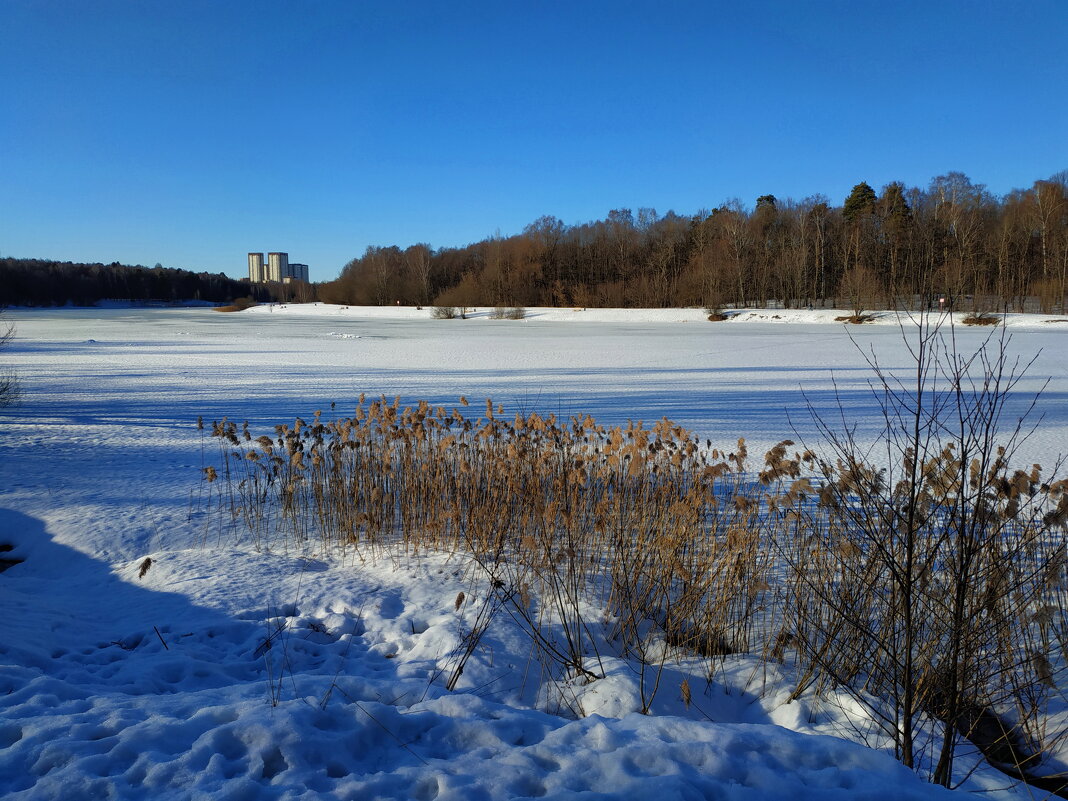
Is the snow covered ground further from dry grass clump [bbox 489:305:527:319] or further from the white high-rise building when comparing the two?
the white high-rise building

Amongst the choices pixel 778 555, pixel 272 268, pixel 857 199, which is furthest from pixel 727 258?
pixel 272 268

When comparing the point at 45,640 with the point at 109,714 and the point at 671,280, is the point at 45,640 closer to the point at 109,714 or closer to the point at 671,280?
the point at 109,714

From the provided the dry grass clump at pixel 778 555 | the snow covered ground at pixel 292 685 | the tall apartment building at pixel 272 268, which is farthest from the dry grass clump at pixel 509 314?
the tall apartment building at pixel 272 268

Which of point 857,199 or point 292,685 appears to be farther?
point 857,199

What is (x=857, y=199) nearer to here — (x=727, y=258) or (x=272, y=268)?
(x=727, y=258)

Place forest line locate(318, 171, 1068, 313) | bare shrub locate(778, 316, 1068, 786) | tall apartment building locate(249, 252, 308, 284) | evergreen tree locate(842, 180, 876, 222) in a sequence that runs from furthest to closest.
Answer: tall apartment building locate(249, 252, 308, 284) → evergreen tree locate(842, 180, 876, 222) → forest line locate(318, 171, 1068, 313) → bare shrub locate(778, 316, 1068, 786)

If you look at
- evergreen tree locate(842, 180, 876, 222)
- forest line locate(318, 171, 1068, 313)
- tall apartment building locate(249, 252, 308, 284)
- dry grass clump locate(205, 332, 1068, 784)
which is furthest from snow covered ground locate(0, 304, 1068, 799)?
tall apartment building locate(249, 252, 308, 284)

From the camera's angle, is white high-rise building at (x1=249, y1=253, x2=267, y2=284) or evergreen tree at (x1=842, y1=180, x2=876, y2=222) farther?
white high-rise building at (x1=249, y1=253, x2=267, y2=284)

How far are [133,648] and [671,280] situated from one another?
57978mm

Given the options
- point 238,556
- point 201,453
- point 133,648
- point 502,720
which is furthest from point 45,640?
point 201,453

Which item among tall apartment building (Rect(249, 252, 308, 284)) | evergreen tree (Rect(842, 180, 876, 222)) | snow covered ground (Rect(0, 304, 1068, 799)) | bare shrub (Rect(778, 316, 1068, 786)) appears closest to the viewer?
snow covered ground (Rect(0, 304, 1068, 799))

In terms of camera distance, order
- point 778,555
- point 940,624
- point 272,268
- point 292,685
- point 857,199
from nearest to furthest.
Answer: point 292,685 → point 940,624 → point 778,555 → point 857,199 → point 272,268

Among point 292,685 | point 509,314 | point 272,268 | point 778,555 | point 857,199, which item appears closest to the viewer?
point 292,685

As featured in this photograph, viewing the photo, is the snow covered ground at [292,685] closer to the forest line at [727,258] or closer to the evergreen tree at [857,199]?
the forest line at [727,258]
